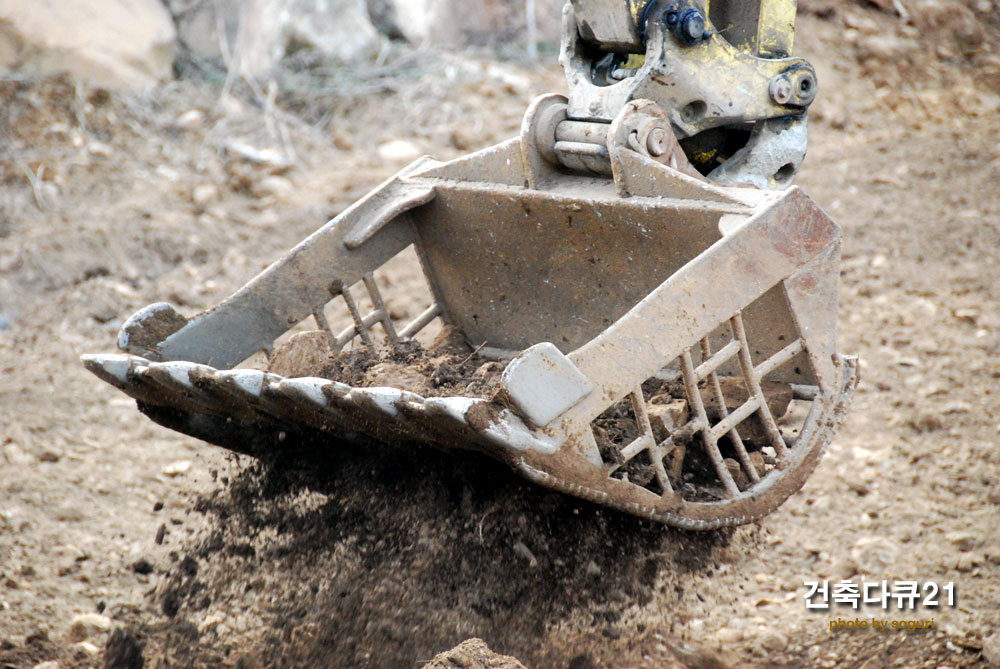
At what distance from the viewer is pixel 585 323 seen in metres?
3.06

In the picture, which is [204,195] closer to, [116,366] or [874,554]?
[116,366]

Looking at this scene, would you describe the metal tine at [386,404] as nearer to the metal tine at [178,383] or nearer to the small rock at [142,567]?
the metal tine at [178,383]

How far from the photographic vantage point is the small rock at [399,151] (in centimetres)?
667

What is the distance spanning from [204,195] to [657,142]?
4053 mm

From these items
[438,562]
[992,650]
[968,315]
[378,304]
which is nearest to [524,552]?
[438,562]

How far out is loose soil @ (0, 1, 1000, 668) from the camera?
8.47 ft

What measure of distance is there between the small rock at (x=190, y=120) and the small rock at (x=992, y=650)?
226 inches

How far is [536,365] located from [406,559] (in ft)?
2.70

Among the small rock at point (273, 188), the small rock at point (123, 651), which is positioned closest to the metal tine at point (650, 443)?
the small rock at point (123, 651)

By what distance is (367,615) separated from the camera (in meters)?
2.65

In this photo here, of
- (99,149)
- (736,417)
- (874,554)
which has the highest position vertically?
(736,417)

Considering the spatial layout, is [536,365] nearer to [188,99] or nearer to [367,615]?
[367,615]

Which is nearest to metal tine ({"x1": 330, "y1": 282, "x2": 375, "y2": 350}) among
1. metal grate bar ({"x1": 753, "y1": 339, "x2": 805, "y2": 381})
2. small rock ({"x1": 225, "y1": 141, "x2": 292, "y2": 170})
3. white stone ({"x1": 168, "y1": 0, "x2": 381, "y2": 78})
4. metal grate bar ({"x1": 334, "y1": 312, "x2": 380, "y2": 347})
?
metal grate bar ({"x1": 334, "y1": 312, "x2": 380, "y2": 347})

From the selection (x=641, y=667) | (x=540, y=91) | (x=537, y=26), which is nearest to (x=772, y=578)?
(x=641, y=667)
